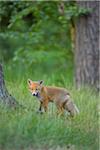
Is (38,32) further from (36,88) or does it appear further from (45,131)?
(45,131)

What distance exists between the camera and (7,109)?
8.14m

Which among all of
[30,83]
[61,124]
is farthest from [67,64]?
[61,124]

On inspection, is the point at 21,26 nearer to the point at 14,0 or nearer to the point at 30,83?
the point at 14,0

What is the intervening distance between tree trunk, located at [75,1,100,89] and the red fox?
19.4 ft

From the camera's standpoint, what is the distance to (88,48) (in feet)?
49.2

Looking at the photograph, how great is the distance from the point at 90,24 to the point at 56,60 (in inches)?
244

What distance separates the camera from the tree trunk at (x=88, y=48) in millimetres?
14906

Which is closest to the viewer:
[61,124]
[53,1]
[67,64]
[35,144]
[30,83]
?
[35,144]

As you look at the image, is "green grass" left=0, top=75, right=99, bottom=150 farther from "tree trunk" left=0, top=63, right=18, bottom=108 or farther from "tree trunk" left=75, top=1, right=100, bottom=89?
"tree trunk" left=75, top=1, right=100, bottom=89

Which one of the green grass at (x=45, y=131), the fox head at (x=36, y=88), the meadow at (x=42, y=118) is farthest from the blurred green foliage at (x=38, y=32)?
the green grass at (x=45, y=131)

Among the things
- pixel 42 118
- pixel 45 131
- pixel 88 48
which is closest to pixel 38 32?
pixel 88 48

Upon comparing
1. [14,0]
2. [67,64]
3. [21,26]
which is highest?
[14,0]

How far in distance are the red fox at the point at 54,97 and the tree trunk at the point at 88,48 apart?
19.4 ft

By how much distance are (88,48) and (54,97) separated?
622cm
